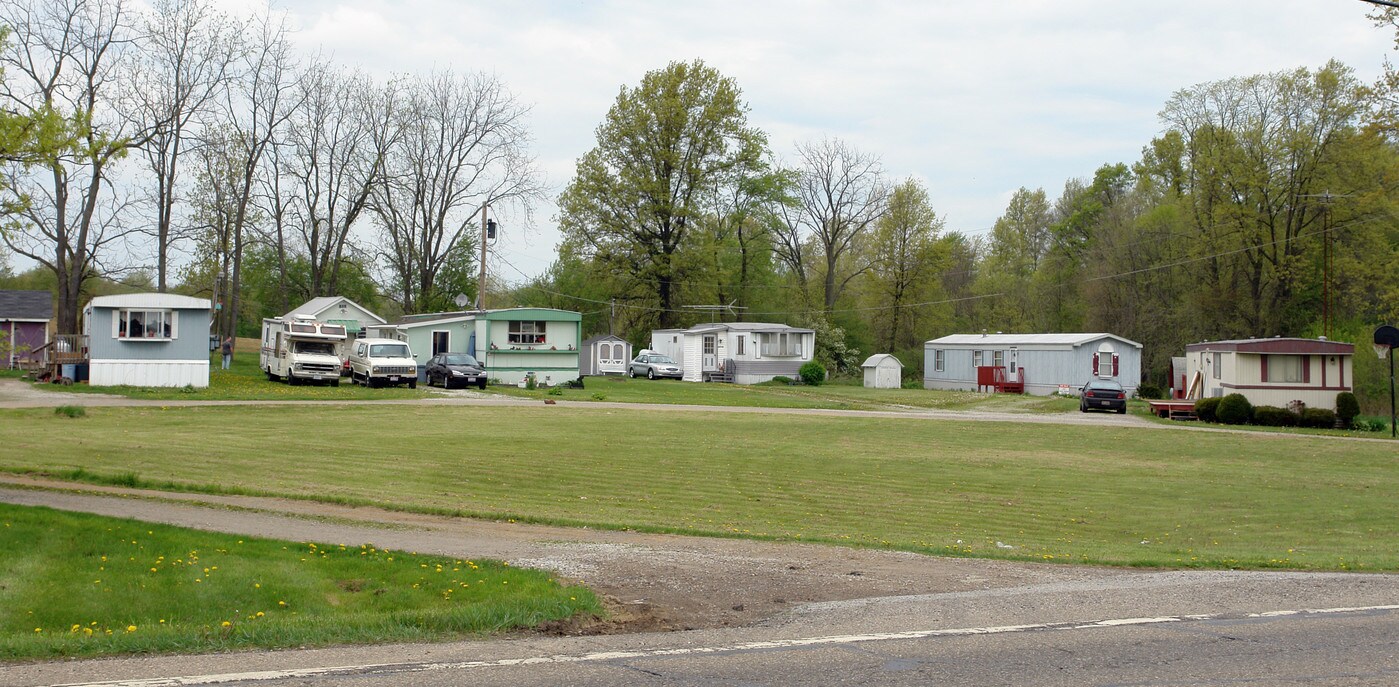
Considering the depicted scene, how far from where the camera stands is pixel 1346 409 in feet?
119

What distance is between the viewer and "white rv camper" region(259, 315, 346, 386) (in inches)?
1706

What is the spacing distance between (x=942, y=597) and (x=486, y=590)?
12.8ft

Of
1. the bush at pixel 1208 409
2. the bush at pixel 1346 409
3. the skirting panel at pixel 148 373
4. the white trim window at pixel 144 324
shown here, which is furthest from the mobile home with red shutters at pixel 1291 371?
the white trim window at pixel 144 324

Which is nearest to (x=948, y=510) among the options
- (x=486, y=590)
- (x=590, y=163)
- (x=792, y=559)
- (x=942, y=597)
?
(x=792, y=559)

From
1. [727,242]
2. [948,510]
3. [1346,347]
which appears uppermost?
[727,242]

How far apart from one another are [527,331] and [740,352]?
1616 centimetres

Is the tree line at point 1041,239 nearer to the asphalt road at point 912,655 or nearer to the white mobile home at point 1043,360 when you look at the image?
the white mobile home at point 1043,360

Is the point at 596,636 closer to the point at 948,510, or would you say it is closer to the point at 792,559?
the point at 792,559

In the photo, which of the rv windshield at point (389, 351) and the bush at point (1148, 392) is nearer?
the rv windshield at point (389, 351)

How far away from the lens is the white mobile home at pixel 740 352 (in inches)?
2420

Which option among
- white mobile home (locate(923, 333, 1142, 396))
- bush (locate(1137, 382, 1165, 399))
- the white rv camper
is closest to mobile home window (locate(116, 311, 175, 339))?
the white rv camper

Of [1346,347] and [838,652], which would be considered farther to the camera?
[1346,347]

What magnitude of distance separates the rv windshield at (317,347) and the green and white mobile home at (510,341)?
15.6 ft

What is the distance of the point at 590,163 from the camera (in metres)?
65.0
